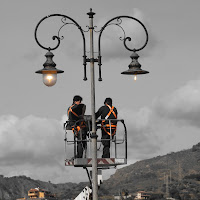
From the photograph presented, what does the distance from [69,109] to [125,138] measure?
1.66m

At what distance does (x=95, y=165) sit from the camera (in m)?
15.9

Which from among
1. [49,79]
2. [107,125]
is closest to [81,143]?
[107,125]

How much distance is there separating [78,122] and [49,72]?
177cm

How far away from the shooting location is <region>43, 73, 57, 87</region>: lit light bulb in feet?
54.0

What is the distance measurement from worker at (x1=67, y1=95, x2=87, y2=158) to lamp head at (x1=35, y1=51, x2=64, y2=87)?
1.36 m

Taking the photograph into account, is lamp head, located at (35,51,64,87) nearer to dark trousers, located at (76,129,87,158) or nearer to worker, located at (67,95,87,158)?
worker, located at (67,95,87,158)

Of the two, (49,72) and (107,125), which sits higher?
(49,72)

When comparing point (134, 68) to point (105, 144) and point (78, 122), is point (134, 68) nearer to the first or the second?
point (78, 122)

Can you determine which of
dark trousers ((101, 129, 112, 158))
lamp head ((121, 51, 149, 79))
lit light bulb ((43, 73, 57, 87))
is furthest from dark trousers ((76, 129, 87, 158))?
lamp head ((121, 51, 149, 79))

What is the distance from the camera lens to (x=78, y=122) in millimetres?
17672

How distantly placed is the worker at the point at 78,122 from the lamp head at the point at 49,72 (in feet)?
4.46

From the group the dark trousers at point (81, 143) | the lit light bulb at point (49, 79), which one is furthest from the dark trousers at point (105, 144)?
the lit light bulb at point (49, 79)

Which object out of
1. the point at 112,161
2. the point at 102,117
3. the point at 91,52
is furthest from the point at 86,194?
the point at 91,52

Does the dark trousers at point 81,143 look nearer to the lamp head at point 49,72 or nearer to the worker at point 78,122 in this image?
the worker at point 78,122
